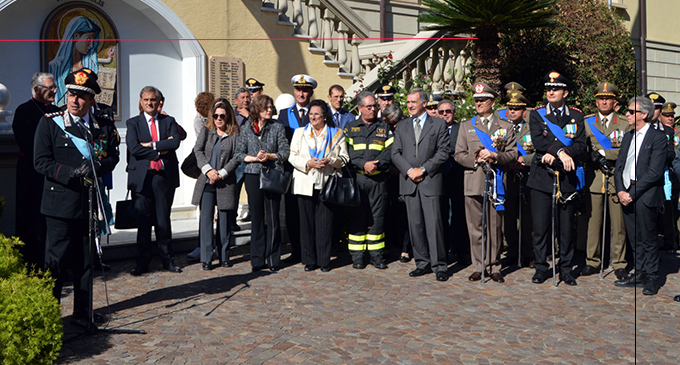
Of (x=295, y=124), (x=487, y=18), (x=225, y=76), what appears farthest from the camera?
(x=225, y=76)

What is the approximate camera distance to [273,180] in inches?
328

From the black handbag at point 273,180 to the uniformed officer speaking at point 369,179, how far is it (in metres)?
0.92

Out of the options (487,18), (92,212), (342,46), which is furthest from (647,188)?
(342,46)

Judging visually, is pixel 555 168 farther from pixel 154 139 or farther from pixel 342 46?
pixel 342 46

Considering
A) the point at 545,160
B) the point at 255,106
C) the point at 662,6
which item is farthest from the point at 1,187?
the point at 662,6

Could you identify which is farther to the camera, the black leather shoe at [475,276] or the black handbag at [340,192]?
the black handbag at [340,192]

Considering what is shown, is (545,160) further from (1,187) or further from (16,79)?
(16,79)

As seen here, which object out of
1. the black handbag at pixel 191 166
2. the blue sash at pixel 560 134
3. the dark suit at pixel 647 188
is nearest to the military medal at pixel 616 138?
the dark suit at pixel 647 188

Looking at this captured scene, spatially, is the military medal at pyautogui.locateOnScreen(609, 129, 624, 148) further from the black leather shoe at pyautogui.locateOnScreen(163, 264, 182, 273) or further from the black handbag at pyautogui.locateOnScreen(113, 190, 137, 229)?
the black handbag at pyautogui.locateOnScreen(113, 190, 137, 229)

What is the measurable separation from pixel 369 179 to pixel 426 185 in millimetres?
829

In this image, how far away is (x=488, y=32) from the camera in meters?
12.4

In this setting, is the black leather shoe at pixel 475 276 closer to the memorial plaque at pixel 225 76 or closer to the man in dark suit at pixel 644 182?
the man in dark suit at pixel 644 182

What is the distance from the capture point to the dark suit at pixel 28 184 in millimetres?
6965

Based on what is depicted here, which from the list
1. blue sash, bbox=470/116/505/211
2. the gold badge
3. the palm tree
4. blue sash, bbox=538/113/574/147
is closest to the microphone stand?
the gold badge
